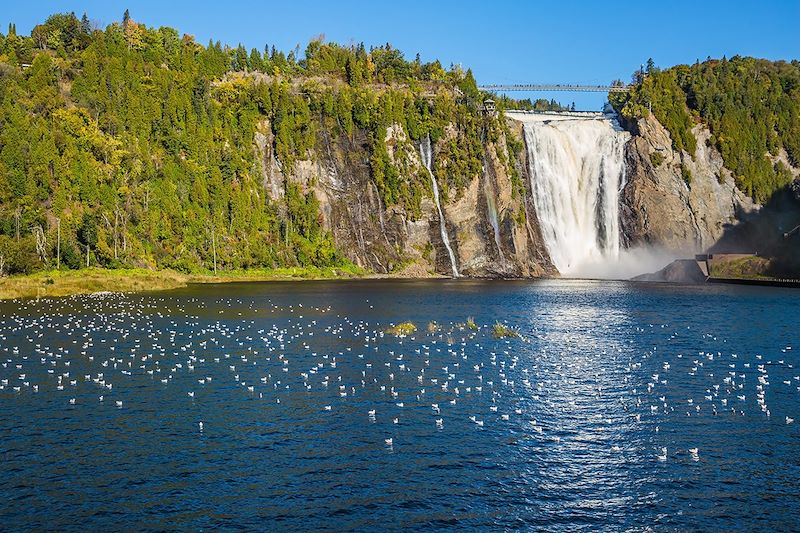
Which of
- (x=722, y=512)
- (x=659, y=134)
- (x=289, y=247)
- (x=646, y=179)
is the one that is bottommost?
(x=722, y=512)

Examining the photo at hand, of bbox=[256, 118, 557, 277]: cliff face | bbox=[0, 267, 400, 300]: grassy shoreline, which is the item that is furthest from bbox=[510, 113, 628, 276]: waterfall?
bbox=[0, 267, 400, 300]: grassy shoreline

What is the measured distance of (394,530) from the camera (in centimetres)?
2269

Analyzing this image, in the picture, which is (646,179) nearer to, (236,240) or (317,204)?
(317,204)

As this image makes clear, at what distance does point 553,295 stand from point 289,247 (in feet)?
230

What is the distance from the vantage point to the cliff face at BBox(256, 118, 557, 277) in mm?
173125

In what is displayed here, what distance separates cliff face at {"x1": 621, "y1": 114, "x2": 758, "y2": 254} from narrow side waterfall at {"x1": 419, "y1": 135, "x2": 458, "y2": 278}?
41862 mm

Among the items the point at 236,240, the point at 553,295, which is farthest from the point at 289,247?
the point at 553,295

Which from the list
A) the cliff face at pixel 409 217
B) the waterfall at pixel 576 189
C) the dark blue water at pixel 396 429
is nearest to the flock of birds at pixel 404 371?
the dark blue water at pixel 396 429

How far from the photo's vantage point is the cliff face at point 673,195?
182 meters

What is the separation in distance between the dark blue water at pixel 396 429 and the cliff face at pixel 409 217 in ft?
348

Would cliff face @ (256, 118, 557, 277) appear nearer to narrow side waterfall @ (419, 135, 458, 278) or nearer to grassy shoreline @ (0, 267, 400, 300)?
narrow side waterfall @ (419, 135, 458, 278)

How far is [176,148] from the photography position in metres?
164

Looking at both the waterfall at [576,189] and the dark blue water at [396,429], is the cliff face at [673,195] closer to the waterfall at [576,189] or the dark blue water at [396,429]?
the waterfall at [576,189]

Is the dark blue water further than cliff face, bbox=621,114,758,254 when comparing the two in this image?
No
